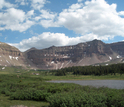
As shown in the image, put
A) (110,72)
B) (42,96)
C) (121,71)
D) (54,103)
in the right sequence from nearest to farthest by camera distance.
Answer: (54,103) < (42,96) < (121,71) < (110,72)

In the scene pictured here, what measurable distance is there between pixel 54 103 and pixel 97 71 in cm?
11495

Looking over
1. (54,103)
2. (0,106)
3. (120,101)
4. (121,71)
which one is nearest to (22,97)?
(0,106)

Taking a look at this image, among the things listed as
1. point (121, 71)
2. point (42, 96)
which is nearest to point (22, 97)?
point (42, 96)

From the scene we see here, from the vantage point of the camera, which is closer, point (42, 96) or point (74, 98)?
point (74, 98)

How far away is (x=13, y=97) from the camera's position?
23672 millimetres

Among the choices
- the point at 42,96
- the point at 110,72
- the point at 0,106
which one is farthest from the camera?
the point at 110,72

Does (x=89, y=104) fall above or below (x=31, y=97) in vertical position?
above

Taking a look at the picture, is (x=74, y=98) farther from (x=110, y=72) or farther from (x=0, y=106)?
(x=110, y=72)

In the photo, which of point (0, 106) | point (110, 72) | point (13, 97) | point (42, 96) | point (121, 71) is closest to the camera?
point (0, 106)

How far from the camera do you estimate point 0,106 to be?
1748 cm

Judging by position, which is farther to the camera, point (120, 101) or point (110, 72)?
point (110, 72)

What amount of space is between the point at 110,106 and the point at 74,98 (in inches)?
153

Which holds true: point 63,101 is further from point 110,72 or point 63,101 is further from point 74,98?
point 110,72

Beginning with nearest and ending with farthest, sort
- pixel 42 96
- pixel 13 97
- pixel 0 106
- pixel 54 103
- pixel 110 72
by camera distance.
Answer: pixel 54 103 → pixel 0 106 → pixel 42 96 → pixel 13 97 → pixel 110 72
